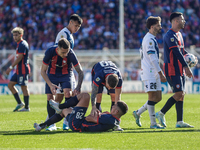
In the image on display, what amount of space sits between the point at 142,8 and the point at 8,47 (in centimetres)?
1166

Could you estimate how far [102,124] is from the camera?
621cm

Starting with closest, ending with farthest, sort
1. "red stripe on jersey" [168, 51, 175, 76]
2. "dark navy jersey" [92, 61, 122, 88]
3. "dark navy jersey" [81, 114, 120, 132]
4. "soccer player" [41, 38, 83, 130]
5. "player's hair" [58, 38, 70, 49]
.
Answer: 1. "dark navy jersey" [81, 114, 120, 132]
2. "dark navy jersey" [92, 61, 122, 88]
3. "player's hair" [58, 38, 70, 49]
4. "soccer player" [41, 38, 83, 130]
5. "red stripe on jersey" [168, 51, 175, 76]

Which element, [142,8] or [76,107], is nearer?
[76,107]

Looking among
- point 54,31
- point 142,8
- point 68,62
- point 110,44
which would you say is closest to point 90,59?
point 110,44

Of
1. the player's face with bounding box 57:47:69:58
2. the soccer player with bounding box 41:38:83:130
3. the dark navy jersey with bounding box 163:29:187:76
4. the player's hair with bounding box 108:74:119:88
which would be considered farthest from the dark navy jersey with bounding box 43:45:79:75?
the dark navy jersey with bounding box 163:29:187:76

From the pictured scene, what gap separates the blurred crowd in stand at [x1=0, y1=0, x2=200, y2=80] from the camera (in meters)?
27.3

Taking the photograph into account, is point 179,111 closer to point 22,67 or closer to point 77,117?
point 77,117

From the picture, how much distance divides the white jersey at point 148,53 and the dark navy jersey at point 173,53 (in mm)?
296

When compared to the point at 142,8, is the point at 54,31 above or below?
below

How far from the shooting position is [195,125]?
296 inches

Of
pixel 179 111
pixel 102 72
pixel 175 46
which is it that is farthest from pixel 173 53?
pixel 102 72

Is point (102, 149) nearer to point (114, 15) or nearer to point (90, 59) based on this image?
point (90, 59)

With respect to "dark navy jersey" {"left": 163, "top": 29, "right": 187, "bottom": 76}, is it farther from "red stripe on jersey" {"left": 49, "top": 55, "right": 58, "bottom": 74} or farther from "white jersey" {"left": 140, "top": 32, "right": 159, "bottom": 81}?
"red stripe on jersey" {"left": 49, "top": 55, "right": 58, "bottom": 74}

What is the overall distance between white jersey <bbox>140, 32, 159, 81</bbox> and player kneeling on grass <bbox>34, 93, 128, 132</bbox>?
141 cm
